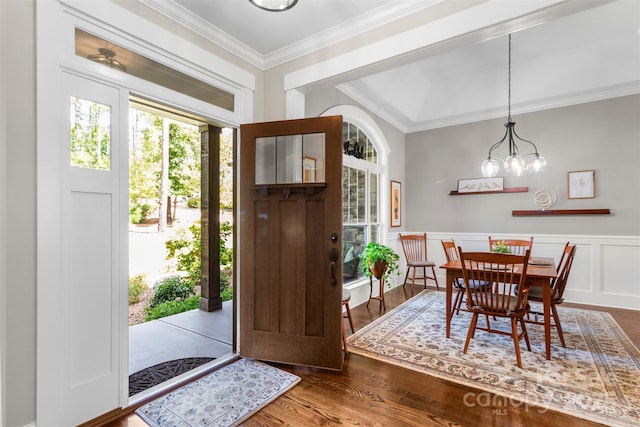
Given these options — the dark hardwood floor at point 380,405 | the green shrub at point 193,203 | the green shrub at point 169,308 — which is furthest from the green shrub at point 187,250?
the dark hardwood floor at point 380,405

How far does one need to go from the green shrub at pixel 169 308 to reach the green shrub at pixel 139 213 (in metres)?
1.64

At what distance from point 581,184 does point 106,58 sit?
230 inches

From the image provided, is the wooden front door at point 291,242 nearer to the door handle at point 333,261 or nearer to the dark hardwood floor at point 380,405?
the door handle at point 333,261

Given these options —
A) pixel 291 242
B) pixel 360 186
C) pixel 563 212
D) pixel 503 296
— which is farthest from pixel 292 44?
pixel 563 212

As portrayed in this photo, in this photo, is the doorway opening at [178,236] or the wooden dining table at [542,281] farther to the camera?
the doorway opening at [178,236]

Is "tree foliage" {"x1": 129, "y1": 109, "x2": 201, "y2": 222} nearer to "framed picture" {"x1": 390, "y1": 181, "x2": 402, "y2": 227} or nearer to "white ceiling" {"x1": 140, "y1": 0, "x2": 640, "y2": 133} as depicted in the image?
"white ceiling" {"x1": 140, "y1": 0, "x2": 640, "y2": 133}

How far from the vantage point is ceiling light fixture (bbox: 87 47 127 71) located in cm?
192

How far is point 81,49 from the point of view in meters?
1.85

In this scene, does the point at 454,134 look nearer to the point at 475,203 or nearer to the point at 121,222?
the point at 475,203

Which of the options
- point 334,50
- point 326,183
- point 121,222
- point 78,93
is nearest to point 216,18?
point 334,50

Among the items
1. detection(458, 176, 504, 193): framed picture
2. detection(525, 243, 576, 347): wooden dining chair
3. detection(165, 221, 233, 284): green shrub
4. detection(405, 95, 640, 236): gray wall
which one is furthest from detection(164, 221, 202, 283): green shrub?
detection(525, 243, 576, 347): wooden dining chair

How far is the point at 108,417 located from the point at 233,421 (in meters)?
0.80

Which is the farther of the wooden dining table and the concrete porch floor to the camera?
the concrete porch floor

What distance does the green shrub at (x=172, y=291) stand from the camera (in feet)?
17.2
